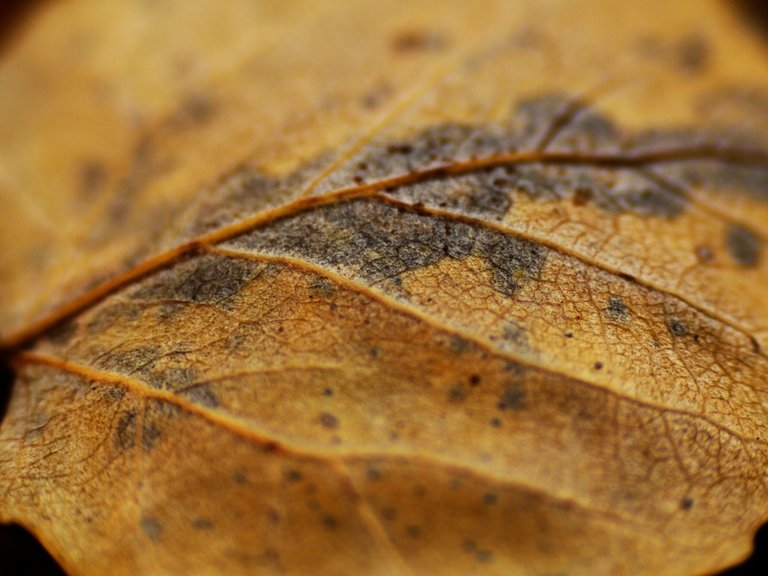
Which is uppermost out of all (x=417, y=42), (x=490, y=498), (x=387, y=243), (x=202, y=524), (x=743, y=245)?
(x=417, y=42)

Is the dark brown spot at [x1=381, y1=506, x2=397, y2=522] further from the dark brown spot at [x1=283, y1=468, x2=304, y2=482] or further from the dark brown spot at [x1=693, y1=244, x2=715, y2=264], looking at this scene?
the dark brown spot at [x1=693, y1=244, x2=715, y2=264]

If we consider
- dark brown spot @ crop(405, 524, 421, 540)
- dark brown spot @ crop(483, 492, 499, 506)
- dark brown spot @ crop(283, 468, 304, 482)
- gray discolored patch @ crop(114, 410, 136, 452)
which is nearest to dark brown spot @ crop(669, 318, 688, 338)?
dark brown spot @ crop(483, 492, 499, 506)

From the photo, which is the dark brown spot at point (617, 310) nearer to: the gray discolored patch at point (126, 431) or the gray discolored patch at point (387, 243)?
the gray discolored patch at point (387, 243)

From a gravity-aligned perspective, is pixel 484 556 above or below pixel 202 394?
below

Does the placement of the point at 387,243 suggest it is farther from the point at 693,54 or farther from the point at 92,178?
the point at 693,54

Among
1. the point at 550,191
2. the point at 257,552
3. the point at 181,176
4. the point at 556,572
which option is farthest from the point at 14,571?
the point at 550,191

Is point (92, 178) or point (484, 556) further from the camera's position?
point (92, 178)

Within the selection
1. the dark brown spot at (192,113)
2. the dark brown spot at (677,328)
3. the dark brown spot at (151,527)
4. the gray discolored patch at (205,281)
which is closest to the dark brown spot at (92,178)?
the dark brown spot at (192,113)

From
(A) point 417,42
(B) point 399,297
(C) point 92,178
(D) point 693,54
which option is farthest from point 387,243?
(D) point 693,54
